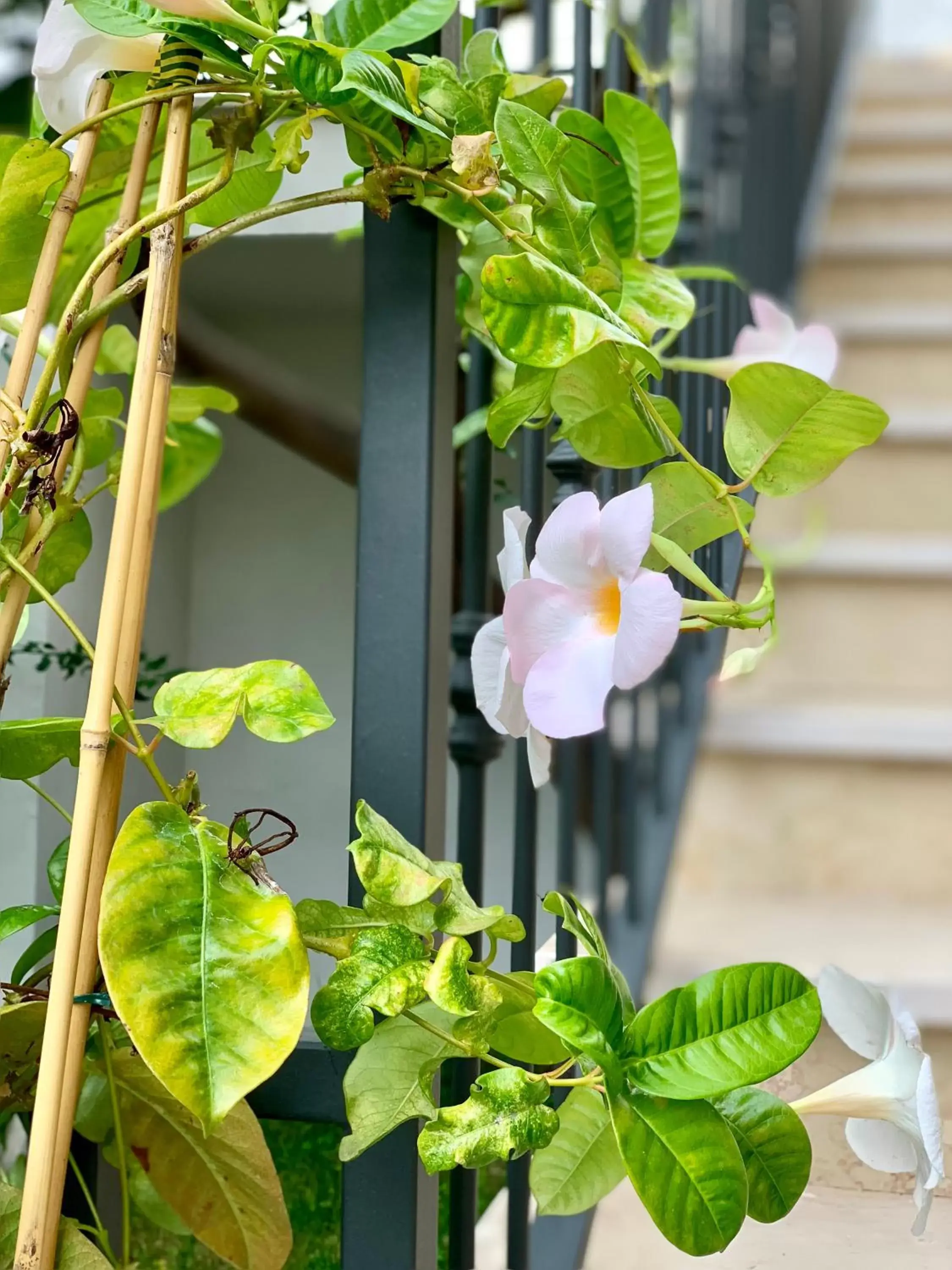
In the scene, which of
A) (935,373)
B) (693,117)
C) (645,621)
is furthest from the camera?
(935,373)

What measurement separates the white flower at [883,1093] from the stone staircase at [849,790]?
195 mm

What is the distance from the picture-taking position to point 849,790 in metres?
1.24

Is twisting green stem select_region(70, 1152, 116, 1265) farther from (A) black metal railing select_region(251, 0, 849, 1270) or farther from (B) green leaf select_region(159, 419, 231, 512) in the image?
(B) green leaf select_region(159, 419, 231, 512)

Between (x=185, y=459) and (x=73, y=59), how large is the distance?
0.35 meters

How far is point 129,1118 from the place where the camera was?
1.70 feet

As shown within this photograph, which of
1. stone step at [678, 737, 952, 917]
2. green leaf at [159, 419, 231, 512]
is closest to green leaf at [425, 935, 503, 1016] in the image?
green leaf at [159, 419, 231, 512]

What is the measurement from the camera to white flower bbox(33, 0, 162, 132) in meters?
0.46

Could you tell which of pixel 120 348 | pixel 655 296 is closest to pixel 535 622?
pixel 655 296

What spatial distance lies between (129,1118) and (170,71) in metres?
0.45

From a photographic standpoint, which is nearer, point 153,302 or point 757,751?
point 153,302

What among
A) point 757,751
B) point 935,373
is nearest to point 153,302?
point 757,751

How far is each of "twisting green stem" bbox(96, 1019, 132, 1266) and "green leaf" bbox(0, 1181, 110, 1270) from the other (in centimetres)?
4

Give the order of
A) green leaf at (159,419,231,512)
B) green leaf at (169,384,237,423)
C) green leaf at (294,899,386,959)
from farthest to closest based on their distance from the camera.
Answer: green leaf at (159,419,231,512), green leaf at (169,384,237,423), green leaf at (294,899,386,959)

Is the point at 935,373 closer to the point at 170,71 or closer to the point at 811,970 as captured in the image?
the point at 811,970
